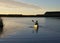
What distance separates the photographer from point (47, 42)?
31.9 meters

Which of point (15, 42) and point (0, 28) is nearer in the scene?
point (15, 42)

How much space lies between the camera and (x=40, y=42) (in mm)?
32344

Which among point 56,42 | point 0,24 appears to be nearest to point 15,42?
point 56,42

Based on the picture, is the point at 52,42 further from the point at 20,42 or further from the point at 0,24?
the point at 0,24

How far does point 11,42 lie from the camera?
31.5 m

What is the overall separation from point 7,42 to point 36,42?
3.52m

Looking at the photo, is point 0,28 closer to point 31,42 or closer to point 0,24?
point 0,24

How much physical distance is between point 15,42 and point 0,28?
22.6m

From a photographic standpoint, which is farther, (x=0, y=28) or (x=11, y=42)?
(x=0, y=28)

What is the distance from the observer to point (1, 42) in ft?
103

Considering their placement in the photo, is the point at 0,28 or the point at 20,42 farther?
the point at 0,28

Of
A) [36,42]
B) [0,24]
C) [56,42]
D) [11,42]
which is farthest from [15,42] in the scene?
[0,24]

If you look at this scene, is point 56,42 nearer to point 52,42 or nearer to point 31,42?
point 52,42

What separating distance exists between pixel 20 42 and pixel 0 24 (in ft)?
72.3
